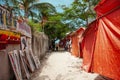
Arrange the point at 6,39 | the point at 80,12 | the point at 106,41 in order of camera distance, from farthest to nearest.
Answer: the point at 80,12 < the point at 6,39 < the point at 106,41

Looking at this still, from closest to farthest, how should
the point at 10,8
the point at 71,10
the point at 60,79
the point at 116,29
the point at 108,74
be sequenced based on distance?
1. the point at 116,29
2. the point at 108,74
3. the point at 10,8
4. the point at 60,79
5. the point at 71,10

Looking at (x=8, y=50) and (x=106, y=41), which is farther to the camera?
(x=8, y=50)

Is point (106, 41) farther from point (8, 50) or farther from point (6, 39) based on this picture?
point (8, 50)

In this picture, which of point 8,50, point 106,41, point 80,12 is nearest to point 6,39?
point 8,50

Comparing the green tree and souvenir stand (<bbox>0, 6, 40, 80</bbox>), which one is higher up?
the green tree

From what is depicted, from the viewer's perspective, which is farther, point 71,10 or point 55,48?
point 55,48

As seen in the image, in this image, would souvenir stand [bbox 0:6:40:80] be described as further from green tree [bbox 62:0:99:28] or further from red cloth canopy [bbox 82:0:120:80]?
green tree [bbox 62:0:99:28]

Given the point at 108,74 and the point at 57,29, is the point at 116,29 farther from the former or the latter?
the point at 57,29

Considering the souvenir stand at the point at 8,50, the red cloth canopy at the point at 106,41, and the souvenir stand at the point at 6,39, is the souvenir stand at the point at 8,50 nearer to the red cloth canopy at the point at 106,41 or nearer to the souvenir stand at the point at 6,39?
the souvenir stand at the point at 6,39

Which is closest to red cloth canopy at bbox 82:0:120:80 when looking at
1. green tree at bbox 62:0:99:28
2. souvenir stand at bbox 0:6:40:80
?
souvenir stand at bbox 0:6:40:80

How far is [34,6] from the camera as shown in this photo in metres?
21.7

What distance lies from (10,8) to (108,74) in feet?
12.1

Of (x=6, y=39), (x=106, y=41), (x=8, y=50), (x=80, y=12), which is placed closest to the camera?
(x=106, y=41)

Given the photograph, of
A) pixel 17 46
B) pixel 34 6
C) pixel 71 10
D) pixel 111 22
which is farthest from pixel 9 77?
pixel 71 10
